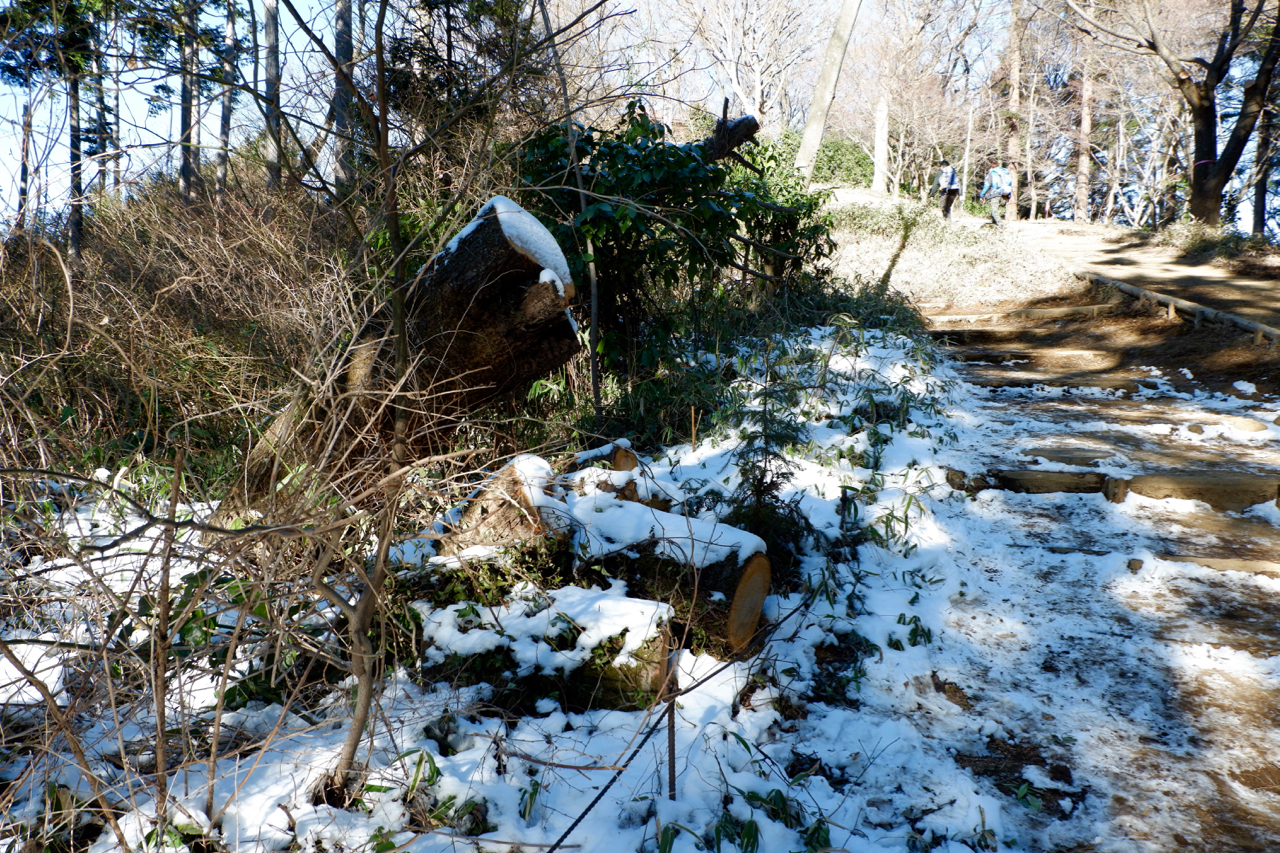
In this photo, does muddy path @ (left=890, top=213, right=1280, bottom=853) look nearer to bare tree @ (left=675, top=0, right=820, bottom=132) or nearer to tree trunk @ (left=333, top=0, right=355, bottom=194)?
tree trunk @ (left=333, top=0, right=355, bottom=194)

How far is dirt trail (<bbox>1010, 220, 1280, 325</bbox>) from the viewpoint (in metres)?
7.22

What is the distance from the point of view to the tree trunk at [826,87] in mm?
9008

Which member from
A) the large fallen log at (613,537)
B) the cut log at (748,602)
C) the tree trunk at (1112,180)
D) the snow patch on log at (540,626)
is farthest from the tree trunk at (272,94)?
the tree trunk at (1112,180)

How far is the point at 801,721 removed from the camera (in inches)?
101

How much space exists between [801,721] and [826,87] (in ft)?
29.8

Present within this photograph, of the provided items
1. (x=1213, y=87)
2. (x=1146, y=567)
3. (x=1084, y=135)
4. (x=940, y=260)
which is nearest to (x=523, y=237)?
(x=1146, y=567)

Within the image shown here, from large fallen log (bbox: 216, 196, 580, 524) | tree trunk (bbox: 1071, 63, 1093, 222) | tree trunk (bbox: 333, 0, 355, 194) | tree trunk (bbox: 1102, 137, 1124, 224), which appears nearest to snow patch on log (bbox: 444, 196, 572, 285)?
large fallen log (bbox: 216, 196, 580, 524)

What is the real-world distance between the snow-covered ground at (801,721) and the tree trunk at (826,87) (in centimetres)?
653

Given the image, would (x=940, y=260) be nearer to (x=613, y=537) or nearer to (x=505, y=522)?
(x=613, y=537)

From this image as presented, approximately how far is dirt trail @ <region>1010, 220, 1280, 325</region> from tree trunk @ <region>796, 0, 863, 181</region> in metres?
3.87

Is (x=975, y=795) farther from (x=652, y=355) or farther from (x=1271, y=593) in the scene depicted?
(x=652, y=355)

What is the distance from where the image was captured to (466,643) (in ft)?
8.51

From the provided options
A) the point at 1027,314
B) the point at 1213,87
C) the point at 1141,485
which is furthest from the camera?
the point at 1213,87

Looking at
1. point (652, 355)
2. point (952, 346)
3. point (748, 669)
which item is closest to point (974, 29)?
point (952, 346)
